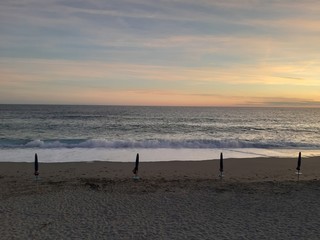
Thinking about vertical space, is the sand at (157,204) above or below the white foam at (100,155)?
above

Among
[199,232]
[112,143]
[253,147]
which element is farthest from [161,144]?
[199,232]

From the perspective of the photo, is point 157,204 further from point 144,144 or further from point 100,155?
point 144,144

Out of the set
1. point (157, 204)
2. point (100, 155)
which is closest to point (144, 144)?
point (100, 155)

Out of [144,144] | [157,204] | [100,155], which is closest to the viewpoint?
[157,204]

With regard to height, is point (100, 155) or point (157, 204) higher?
point (157, 204)

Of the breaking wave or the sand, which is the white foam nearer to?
the breaking wave

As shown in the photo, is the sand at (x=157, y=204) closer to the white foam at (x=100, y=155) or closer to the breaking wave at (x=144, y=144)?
the white foam at (x=100, y=155)

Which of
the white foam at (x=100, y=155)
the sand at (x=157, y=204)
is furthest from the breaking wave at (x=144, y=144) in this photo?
the sand at (x=157, y=204)

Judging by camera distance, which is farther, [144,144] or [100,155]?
[144,144]

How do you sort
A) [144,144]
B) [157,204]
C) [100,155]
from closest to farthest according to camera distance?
1. [157,204]
2. [100,155]
3. [144,144]

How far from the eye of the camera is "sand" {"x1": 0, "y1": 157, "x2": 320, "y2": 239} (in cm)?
800

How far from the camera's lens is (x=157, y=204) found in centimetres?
1020

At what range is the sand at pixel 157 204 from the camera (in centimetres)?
800

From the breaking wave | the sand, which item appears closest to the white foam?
the breaking wave
